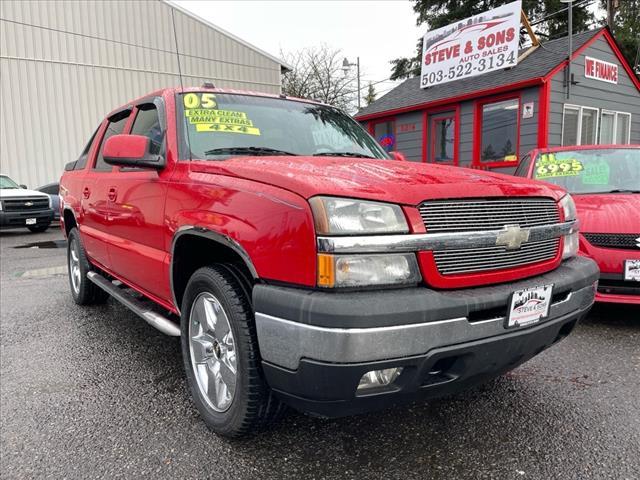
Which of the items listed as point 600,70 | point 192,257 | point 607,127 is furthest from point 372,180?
point 607,127

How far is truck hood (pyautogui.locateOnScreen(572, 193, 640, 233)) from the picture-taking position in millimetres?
3787

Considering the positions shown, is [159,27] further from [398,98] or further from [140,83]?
[398,98]

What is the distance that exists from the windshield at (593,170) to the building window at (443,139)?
6782 mm

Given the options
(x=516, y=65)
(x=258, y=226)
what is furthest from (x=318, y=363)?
(x=516, y=65)

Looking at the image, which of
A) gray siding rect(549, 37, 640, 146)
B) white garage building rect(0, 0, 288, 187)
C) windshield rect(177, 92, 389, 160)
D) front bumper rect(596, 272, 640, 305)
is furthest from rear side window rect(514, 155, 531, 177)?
white garage building rect(0, 0, 288, 187)

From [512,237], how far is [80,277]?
409cm

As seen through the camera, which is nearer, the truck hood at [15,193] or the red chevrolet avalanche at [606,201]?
the red chevrolet avalanche at [606,201]

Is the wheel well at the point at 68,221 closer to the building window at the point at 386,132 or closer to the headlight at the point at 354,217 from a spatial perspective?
the headlight at the point at 354,217

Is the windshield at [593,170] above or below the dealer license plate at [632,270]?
above

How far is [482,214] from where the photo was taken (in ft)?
6.51

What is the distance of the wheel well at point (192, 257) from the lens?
235 centimetres

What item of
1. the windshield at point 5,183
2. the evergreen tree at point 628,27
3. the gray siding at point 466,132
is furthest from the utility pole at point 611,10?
the windshield at point 5,183

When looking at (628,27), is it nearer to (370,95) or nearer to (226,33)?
(226,33)

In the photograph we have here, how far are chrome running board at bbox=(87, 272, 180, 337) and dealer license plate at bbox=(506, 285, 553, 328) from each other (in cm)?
171
